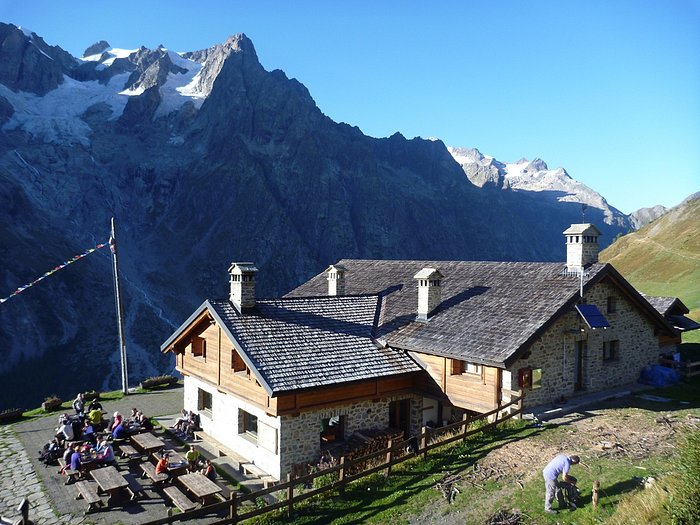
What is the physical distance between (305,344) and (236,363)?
2.75 meters

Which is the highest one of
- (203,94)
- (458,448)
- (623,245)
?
(203,94)

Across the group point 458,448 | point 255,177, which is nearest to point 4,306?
point 255,177

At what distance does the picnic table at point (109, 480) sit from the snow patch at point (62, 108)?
115 metres

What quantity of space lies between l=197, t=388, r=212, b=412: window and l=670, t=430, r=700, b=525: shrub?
18.4 m

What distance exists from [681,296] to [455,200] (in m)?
123

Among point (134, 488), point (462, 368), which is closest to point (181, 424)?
point (134, 488)

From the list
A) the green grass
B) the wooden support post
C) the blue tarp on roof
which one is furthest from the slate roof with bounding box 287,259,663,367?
the wooden support post

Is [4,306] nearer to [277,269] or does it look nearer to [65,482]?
[277,269]

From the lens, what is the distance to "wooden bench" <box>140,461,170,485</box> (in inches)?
613

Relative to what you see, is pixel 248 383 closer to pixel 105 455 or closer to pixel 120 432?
pixel 105 455

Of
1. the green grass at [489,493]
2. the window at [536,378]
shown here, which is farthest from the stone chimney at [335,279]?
the green grass at [489,493]

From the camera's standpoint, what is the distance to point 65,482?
53.6ft

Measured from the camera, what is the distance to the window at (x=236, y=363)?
1883cm

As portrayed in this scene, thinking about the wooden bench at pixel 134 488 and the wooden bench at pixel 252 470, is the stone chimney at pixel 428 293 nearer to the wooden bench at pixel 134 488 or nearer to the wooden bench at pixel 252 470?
the wooden bench at pixel 252 470
